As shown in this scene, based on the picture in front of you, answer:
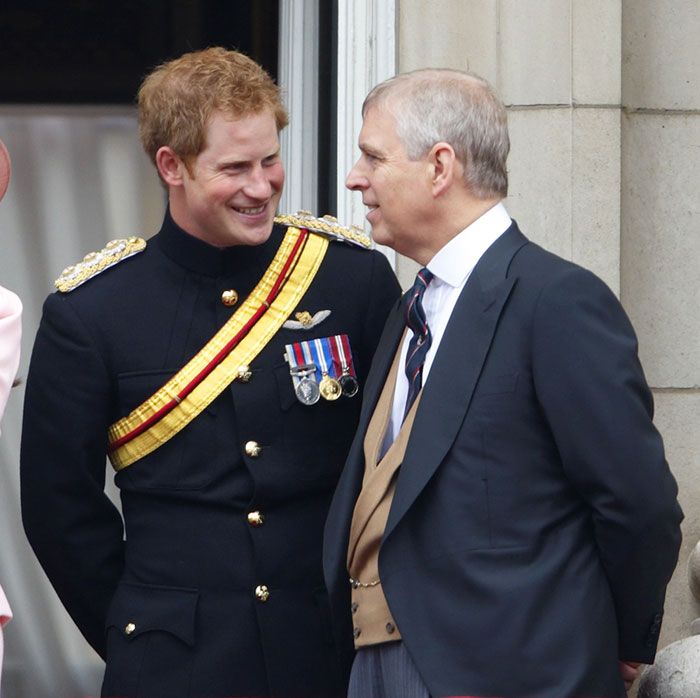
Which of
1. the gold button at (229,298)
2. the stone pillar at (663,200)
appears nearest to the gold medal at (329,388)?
the gold button at (229,298)

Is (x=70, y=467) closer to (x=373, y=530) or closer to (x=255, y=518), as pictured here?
(x=255, y=518)

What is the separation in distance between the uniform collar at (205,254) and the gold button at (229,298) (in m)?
0.05

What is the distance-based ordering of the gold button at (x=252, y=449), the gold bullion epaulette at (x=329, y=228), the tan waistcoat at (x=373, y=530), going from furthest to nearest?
the gold bullion epaulette at (x=329, y=228) → the gold button at (x=252, y=449) → the tan waistcoat at (x=373, y=530)

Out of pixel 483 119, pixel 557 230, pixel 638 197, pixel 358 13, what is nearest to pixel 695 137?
pixel 638 197

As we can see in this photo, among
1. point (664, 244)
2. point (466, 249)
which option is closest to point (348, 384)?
point (466, 249)

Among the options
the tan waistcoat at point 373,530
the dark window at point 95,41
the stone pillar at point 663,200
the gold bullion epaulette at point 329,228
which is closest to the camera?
the tan waistcoat at point 373,530

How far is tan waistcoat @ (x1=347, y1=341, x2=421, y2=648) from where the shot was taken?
11.3 ft

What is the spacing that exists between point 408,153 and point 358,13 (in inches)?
72.8

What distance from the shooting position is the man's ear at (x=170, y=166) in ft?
12.8

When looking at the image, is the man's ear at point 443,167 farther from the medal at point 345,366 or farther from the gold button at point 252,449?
the gold button at point 252,449

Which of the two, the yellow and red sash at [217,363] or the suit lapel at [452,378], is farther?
the yellow and red sash at [217,363]

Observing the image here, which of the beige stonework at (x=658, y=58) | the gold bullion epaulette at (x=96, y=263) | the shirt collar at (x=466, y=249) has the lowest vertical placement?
the gold bullion epaulette at (x=96, y=263)

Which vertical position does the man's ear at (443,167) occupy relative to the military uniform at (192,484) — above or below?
above

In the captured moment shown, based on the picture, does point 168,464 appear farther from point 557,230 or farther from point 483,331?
point 557,230
